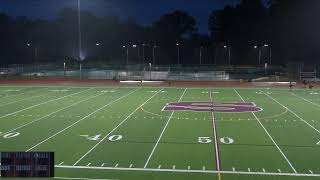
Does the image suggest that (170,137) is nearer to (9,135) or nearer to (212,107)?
(9,135)

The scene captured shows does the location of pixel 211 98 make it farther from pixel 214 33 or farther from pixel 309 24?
pixel 214 33

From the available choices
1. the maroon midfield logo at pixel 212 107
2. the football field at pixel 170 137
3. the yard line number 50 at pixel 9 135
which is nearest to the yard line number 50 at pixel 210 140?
the football field at pixel 170 137

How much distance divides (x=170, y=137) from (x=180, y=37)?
310ft

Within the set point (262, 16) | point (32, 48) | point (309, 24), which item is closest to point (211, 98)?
point (309, 24)

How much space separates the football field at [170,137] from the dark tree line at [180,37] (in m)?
53.1

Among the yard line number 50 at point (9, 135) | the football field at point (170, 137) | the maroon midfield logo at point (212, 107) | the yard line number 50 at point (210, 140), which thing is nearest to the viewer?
the football field at point (170, 137)

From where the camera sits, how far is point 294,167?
1283 cm

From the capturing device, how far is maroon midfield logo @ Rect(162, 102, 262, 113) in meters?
25.0

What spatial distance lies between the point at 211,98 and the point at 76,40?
84476mm

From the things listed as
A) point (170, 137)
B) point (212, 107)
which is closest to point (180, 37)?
point (212, 107)

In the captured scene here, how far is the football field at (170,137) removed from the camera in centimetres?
1255
